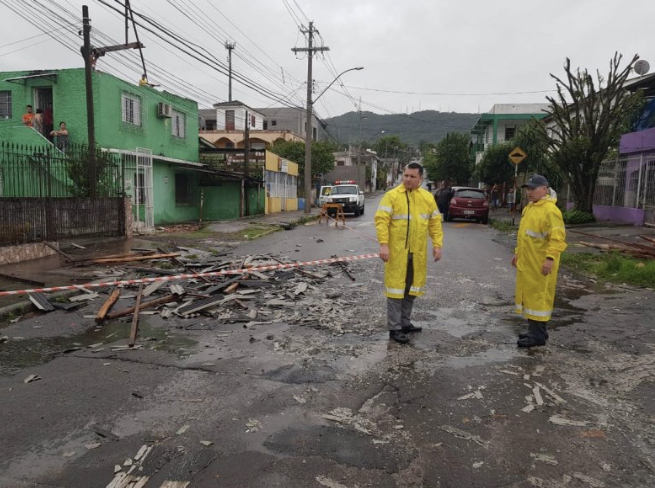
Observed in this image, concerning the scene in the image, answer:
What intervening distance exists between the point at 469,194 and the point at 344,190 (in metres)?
9.32

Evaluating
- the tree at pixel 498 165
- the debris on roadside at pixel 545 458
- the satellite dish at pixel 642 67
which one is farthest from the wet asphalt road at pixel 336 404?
the tree at pixel 498 165

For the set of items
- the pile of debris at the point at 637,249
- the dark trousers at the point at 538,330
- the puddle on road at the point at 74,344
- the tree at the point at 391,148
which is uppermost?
the tree at the point at 391,148

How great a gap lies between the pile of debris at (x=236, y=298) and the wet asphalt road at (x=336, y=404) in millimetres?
298

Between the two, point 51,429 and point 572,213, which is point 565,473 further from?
point 572,213

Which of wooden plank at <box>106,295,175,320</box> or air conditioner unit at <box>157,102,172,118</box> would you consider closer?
wooden plank at <box>106,295,175,320</box>

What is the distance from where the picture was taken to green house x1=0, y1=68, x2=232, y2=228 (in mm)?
17797

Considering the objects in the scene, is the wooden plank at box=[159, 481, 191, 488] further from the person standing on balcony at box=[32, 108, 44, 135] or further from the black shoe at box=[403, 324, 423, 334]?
the person standing on balcony at box=[32, 108, 44, 135]

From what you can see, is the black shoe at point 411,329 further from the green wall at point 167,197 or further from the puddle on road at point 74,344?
the green wall at point 167,197

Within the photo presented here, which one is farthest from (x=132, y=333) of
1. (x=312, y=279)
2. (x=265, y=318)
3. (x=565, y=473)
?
(x=565, y=473)

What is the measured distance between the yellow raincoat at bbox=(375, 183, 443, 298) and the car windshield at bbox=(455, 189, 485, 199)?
1941 cm

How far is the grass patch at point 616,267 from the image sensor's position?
8919 millimetres

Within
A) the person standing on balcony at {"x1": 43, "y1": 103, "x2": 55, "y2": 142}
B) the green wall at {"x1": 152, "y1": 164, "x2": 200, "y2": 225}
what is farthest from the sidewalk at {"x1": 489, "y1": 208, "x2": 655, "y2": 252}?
the person standing on balcony at {"x1": 43, "y1": 103, "x2": 55, "y2": 142}

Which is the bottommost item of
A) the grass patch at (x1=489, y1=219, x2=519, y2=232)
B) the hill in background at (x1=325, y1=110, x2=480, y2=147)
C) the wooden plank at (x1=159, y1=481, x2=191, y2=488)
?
the wooden plank at (x1=159, y1=481, x2=191, y2=488)

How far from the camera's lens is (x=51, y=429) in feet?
11.6
